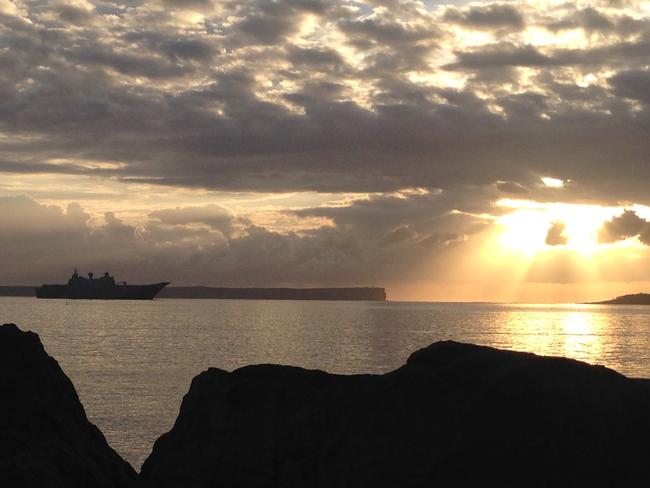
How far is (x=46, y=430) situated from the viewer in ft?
34.6

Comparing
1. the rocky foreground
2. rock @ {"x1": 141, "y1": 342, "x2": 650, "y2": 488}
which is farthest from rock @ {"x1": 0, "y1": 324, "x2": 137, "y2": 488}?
rock @ {"x1": 141, "y1": 342, "x2": 650, "y2": 488}

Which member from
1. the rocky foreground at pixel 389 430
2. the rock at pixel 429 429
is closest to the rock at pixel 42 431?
the rocky foreground at pixel 389 430

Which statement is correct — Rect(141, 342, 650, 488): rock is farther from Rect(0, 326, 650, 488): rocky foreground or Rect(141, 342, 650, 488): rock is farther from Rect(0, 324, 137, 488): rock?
Rect(0, 324, 137, 488): rock

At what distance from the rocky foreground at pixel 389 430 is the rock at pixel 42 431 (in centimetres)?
2

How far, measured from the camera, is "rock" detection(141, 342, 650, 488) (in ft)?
24.7

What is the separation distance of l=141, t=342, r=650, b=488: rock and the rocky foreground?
0.01m

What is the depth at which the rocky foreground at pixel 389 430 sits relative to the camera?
24.8 ft

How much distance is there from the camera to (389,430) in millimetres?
8195

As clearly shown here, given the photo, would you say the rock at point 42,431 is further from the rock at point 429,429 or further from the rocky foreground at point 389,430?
the rock at point 429,429

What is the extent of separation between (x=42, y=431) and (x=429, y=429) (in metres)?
5.47

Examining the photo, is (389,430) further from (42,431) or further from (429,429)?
(42,431)

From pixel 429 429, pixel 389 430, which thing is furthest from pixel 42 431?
pixel 429 429

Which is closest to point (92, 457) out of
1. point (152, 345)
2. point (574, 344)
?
point (152, 345)

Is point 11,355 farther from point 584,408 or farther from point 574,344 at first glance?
point 574,344
